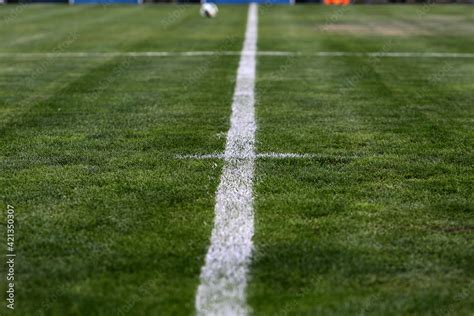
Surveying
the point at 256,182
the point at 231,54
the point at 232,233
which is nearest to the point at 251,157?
the point at 256,182

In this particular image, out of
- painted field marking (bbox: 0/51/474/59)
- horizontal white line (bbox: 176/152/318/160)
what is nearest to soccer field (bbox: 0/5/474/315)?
horizontal white line (bbox: 176/152/318/160)

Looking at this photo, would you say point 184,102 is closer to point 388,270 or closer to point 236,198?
point 236,198

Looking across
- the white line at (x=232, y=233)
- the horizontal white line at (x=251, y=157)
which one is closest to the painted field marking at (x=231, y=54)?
the white line at (x=232, y=233)

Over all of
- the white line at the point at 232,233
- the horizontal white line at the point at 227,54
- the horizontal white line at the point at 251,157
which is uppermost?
the white line at the point at 232,233

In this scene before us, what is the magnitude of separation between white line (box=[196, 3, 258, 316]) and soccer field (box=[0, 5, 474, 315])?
0.05 metres

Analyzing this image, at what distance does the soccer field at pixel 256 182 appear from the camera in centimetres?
312

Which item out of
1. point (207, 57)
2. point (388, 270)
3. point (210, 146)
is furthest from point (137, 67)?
point (388, 270)

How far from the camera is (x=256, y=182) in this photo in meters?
4.60

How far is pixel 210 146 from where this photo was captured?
217 inches

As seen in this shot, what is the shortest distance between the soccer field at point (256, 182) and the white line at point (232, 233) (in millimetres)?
45

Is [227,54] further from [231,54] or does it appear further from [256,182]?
[256,182]

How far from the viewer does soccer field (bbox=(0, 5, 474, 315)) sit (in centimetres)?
312

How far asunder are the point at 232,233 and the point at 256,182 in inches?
35.3

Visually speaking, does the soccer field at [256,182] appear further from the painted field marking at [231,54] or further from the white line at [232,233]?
the painted field marking at [231,54]
